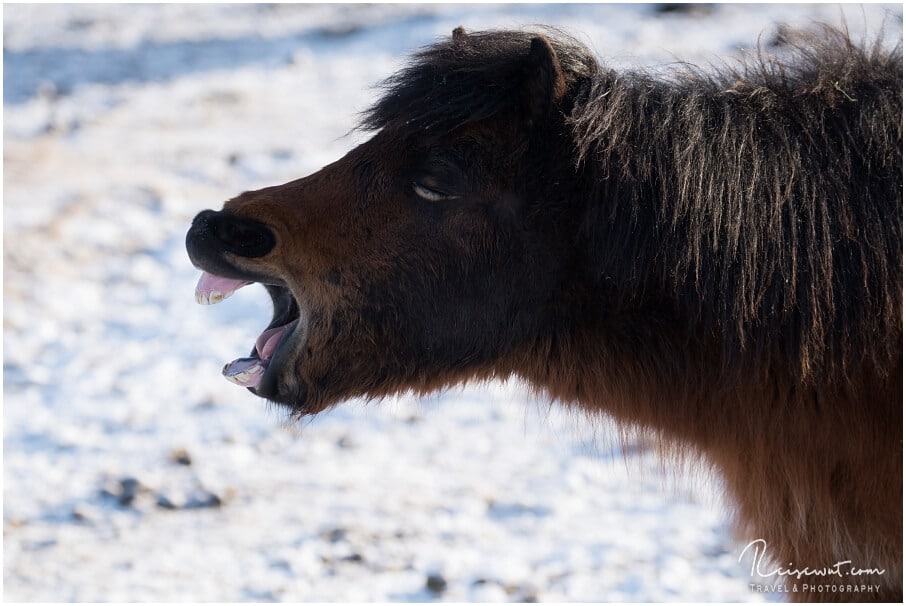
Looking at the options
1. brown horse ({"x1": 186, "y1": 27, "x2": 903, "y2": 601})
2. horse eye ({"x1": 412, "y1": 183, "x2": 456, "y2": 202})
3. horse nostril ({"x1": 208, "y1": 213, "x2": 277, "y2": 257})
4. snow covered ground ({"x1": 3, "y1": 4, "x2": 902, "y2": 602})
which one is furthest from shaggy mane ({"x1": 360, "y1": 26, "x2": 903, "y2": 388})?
snow covered ground ({"x1": 3, "y1": 4, "x2": 902, "y2": 602})

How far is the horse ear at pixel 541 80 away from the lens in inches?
94.6

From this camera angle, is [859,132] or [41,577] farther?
[41,577]

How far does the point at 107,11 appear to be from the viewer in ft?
39.8

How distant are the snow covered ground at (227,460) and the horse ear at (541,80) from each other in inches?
30.6

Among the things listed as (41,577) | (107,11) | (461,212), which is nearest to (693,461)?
(461,212)

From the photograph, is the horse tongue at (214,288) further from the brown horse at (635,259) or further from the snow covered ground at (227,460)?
the snow covered ground at (227,460)

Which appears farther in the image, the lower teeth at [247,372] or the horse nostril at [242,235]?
the lower teeth at [247,372]

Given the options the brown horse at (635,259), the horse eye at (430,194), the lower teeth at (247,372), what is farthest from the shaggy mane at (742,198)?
the lower teeth at (247,372)

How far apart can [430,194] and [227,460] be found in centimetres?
261

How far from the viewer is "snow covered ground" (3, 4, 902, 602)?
382 centimetres

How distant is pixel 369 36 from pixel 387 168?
8608 millimetres

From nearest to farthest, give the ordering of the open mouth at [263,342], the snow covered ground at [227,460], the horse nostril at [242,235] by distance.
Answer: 1. the horse nostril at [242,235]
2. the open mouth at [263,342]
3. the snow covered ground at [227,460]

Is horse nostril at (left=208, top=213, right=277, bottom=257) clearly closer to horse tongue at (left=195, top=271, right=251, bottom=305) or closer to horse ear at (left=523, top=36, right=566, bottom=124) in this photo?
horse tongue at (left=195, top=271, right=251, bottom=305)

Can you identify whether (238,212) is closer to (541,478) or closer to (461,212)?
(461,212)
